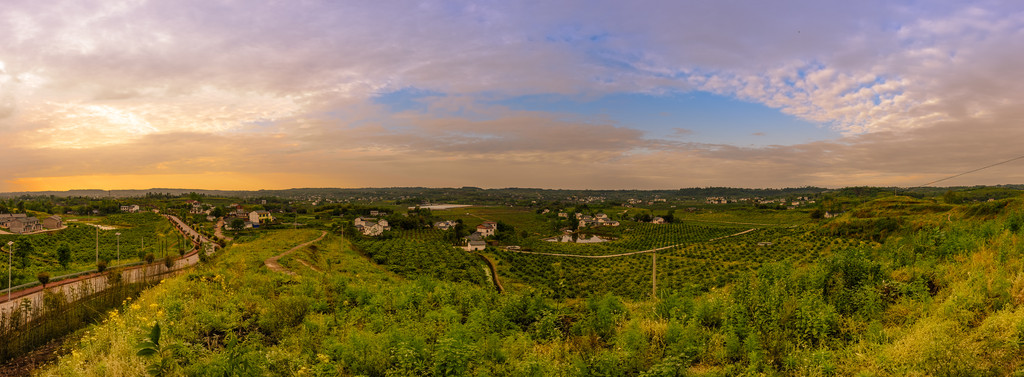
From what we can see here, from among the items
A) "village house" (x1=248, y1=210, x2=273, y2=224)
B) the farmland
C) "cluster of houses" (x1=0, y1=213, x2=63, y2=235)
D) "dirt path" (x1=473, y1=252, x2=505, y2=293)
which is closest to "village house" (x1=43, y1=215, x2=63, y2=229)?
"cluster of houses" (x1=0, y1=213, x2=63, y2=235)

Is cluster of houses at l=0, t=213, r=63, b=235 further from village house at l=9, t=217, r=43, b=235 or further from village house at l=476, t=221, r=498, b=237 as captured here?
village house at l=476, t=221, r=498, b=237

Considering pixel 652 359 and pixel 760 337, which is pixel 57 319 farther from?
pixel 760 337

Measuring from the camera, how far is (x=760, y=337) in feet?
26.4

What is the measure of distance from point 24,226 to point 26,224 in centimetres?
88

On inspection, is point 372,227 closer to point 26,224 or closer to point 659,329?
point 26,224

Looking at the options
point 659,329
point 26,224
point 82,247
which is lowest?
point 82,247

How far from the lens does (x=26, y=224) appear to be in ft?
230

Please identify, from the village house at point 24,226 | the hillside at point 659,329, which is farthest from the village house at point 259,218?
the hillside at point 659,329

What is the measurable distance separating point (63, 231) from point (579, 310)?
315ft

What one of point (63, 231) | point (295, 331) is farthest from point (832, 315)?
point (63, 231)

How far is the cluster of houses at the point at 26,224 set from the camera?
69000 mm

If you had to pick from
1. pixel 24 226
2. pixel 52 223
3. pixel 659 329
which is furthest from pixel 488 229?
pixel 659 329

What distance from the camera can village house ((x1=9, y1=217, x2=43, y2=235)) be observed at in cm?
6863

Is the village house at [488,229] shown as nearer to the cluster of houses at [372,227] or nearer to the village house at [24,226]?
the cluster of houses at [372,227]
